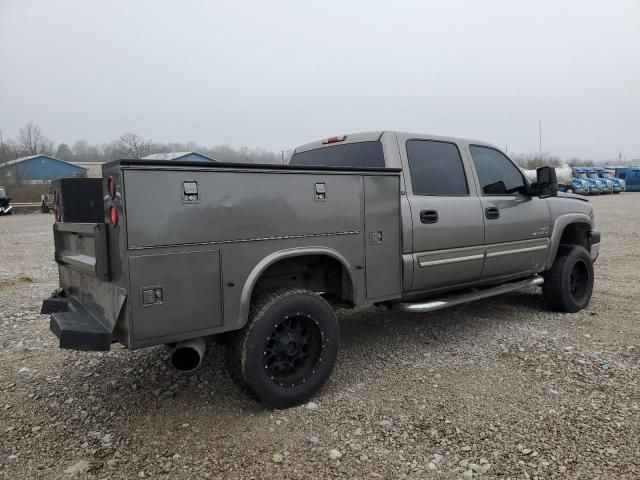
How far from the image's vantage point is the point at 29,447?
3.11m

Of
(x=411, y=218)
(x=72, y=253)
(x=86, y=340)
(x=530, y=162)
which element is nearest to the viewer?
(x=86, y=340)

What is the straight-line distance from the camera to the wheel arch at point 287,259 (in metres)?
3.25

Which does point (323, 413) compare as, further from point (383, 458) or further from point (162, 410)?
point (162, 410)

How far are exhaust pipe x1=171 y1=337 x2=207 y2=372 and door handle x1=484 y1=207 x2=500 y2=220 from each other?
3.01 metres

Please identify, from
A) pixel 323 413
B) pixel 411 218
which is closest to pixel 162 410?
pixel 323 413

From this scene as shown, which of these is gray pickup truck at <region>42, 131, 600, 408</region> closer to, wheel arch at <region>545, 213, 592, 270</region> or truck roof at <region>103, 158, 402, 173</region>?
truck roof at <region>103, 158, 402, 173</region>

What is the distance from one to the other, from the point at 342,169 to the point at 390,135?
889mm

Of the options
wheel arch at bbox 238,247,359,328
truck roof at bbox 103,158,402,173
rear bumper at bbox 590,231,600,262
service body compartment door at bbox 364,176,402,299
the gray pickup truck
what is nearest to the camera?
truck roof at bbox 103,158,402,173

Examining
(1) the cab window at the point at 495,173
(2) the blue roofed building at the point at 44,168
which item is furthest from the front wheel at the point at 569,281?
(2) the blue roofed building at the point at 44,168

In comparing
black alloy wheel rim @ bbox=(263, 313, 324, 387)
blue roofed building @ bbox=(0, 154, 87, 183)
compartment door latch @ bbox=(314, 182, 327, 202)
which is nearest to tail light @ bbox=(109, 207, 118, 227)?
black alloy wheel rim @ bbox=(263, 313, 324, 387)

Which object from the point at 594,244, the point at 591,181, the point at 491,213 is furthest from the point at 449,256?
the point at 591,181

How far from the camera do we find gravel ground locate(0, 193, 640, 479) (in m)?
2.88

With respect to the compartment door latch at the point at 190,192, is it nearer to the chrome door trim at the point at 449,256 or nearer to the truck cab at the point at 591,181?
the chrome door trim at the point at 449,256

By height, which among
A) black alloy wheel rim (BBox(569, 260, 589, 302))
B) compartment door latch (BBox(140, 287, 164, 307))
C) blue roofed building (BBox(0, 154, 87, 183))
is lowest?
black alloy wheel rim (BBox(569, 260, 589, 302))
